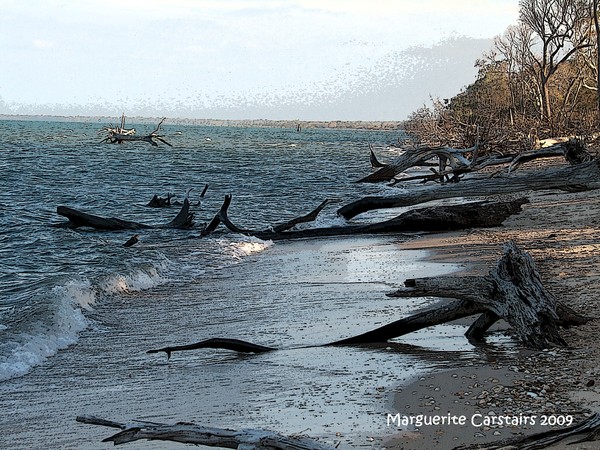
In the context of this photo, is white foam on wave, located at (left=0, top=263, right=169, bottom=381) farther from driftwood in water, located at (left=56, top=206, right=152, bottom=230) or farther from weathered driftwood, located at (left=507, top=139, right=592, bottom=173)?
weathered driftwood, located at (left=507, top=139, right=592, bottom=173)

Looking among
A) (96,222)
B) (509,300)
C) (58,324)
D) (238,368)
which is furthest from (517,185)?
(96,222)

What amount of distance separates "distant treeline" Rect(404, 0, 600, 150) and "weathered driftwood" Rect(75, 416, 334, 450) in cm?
1968

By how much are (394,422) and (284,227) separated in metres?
11.5

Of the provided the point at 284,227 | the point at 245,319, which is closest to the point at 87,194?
the point at 284,227

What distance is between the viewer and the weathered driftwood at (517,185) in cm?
1173

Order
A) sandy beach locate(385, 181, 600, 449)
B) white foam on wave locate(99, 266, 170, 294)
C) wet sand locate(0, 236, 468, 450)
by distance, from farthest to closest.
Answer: white foam on wave locate(99, 266, 170, 294), wet sand locate(0, 236, 468, 450), sandy beach locate(385, 181, 600, 449)

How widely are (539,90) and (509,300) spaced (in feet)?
148

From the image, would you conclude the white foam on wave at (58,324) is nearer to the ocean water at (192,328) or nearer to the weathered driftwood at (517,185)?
the ocean water at (192,328)

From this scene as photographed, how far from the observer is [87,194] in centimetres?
2814

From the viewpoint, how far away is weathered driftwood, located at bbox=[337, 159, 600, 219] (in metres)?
11.7

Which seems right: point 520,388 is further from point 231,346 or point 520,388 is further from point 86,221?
point 86,221

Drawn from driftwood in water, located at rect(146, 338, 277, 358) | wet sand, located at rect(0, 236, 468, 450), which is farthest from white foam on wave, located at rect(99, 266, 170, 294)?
driftwood in water, located at rect(146, 338, 277, 358)

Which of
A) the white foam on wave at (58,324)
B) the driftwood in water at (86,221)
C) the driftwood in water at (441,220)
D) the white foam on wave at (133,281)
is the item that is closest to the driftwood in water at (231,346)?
the white foam on wave at (58,324)

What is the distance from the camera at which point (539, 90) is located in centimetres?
4850
